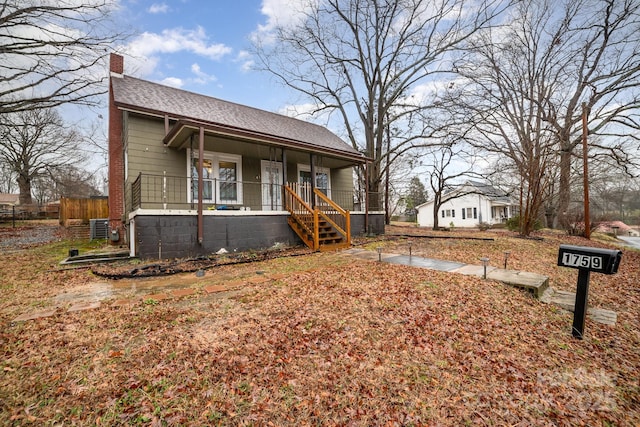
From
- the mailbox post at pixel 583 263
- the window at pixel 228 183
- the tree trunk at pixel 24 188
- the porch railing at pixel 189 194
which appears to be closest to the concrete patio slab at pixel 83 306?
the porch railing at pixel 189 194

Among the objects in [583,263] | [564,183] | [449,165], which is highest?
[449,165]

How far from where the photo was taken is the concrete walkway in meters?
4.01

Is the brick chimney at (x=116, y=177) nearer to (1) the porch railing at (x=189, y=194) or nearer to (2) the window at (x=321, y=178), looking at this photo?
(1) the porch railing at (x=189, y=194)

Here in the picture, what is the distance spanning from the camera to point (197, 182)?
9.44 meters

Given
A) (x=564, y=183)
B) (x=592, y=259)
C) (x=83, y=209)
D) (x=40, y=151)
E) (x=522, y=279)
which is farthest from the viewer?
(x=40, y=151)

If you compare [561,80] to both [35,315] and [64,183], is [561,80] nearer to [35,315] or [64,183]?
[35,315]

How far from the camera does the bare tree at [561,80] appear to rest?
42.5 ft

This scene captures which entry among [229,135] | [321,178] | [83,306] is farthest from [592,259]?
[321,178]

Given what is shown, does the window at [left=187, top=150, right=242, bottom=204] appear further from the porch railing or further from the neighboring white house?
the neighboring white house

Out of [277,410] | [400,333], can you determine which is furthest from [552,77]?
[277,410]

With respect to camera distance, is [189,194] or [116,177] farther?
[116,177]

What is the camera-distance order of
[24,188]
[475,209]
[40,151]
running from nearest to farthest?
[40,151] → [24,188] → [475,209]

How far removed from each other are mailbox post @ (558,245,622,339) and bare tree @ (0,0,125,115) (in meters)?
13.6

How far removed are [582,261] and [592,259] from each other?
0.09 meters
